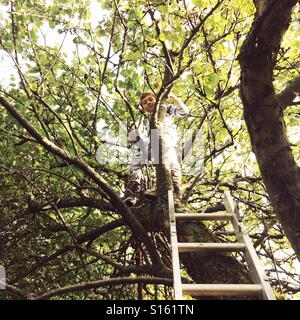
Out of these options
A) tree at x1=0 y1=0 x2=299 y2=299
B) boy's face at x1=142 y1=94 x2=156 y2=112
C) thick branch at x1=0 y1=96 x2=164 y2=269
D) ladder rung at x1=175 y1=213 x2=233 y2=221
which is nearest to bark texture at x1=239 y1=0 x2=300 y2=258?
tree at x1=0 y1=0 x2=299 y2=299

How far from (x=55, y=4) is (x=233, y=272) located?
3.74m

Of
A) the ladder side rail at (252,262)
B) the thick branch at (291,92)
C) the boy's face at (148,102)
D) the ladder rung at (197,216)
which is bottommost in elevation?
the ladder side rail at (252,262)

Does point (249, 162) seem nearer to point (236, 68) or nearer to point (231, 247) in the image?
point (236, 68)

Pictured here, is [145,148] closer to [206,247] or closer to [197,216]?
[197,216]

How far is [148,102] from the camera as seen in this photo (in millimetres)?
5164

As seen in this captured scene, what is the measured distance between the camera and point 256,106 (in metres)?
2.33

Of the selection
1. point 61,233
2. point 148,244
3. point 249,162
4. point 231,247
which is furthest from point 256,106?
point 249,162

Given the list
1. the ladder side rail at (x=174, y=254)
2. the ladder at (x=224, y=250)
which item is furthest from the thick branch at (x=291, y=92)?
the ladder side rail at (x=174, y=254)

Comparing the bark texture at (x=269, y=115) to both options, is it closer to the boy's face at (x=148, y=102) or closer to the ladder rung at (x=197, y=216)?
the ladder rung at (x=197, y=216)

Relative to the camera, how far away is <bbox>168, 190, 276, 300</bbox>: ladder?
7.68ft

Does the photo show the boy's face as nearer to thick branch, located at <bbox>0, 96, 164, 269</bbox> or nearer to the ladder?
the ladder

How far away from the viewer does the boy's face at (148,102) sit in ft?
16.8

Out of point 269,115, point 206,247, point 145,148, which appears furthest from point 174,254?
point 145,148

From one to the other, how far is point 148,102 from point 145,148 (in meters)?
0.77
